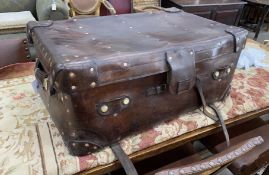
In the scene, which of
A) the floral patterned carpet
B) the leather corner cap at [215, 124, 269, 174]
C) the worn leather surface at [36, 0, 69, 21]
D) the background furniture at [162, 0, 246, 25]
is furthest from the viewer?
the background furniture at [162, 0, 246, 25]

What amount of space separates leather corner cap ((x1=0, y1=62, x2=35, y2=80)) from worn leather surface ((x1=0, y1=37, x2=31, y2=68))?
0.10 meters

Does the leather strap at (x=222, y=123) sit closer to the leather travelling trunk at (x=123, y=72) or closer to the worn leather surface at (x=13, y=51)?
the leather travelling trunk at (x=123, y=72)

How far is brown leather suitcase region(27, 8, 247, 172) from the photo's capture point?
63 centimetres

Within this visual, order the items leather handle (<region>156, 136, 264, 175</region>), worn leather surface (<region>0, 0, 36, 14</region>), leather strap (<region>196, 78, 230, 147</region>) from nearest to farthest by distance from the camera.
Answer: leather handle (<region>156, 136, 264, 175</region>)
leather strap (<region>196, 78, 230, 147</region>)
worn leather surface (<region>0, 0, 36, 14</region>)

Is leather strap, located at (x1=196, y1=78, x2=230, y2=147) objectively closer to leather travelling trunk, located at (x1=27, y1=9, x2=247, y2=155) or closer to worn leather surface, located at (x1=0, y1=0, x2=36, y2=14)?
leather travelling trunk, located at (x1=27, y1=9, x2=247, y2=155)

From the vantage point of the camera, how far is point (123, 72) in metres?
0.65

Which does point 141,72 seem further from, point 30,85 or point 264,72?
point 264,72

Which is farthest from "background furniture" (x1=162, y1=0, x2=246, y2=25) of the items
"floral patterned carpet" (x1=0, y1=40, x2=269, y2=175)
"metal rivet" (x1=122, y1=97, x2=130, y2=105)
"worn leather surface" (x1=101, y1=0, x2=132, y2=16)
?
"metal rivet" (x1=122, y1=97, x2=130, y2=105)

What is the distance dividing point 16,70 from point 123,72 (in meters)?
0.65

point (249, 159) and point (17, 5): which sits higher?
point (17, 5)

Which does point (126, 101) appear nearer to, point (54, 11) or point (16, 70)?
point (16, 70)

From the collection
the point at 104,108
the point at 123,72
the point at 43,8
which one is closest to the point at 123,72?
the point at 123,72

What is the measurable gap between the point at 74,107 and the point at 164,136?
0.33 m

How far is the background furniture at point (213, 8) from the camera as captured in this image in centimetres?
287
